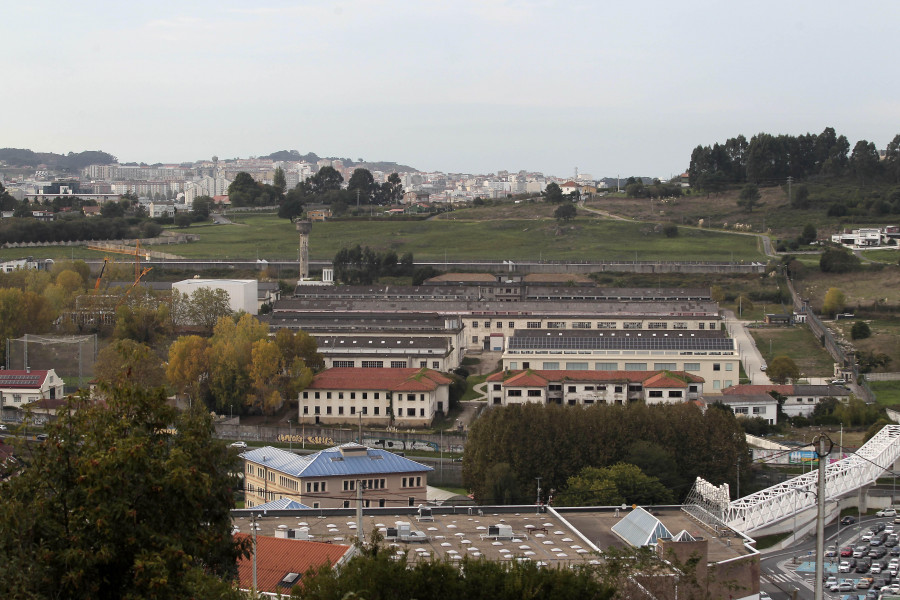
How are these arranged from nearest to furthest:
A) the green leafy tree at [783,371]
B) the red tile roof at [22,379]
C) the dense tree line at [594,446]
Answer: the dense tree line at [594,446]
the red tile roof at [22,379]
the green leafy tree at [783,371]

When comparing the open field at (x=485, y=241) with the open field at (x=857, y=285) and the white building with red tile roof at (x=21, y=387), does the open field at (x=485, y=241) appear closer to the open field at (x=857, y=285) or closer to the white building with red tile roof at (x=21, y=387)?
the open field at (x=857, y=285)

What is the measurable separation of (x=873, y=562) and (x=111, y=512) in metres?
14.3

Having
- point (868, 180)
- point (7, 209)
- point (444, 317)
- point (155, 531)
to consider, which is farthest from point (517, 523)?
point (7, 209)

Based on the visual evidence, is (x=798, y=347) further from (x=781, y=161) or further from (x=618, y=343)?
(x=781, y=161)

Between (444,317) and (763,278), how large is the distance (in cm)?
1697

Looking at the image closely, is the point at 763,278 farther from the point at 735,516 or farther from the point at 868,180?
the point at 735,516

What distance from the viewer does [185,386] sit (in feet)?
94.2

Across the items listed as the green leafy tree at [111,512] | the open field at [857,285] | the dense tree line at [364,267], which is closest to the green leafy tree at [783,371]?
the open field at [857,285]

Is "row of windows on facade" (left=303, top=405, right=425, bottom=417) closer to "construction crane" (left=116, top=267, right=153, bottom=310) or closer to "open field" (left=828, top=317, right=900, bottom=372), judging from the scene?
"construction crane" (left=116, top=267, right=153, bottom=310)

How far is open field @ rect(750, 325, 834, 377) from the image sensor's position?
1291 inches

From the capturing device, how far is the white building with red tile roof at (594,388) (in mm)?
28047

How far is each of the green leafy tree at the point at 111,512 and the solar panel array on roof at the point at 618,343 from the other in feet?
79.0

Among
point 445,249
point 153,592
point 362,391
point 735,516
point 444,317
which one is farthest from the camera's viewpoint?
point 445,249

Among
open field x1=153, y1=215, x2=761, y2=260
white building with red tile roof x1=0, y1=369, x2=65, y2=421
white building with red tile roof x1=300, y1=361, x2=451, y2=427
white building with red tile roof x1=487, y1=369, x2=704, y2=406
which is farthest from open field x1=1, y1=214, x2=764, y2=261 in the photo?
white building with red tile roof x1=0, y1=369, x2=65, y2=421
